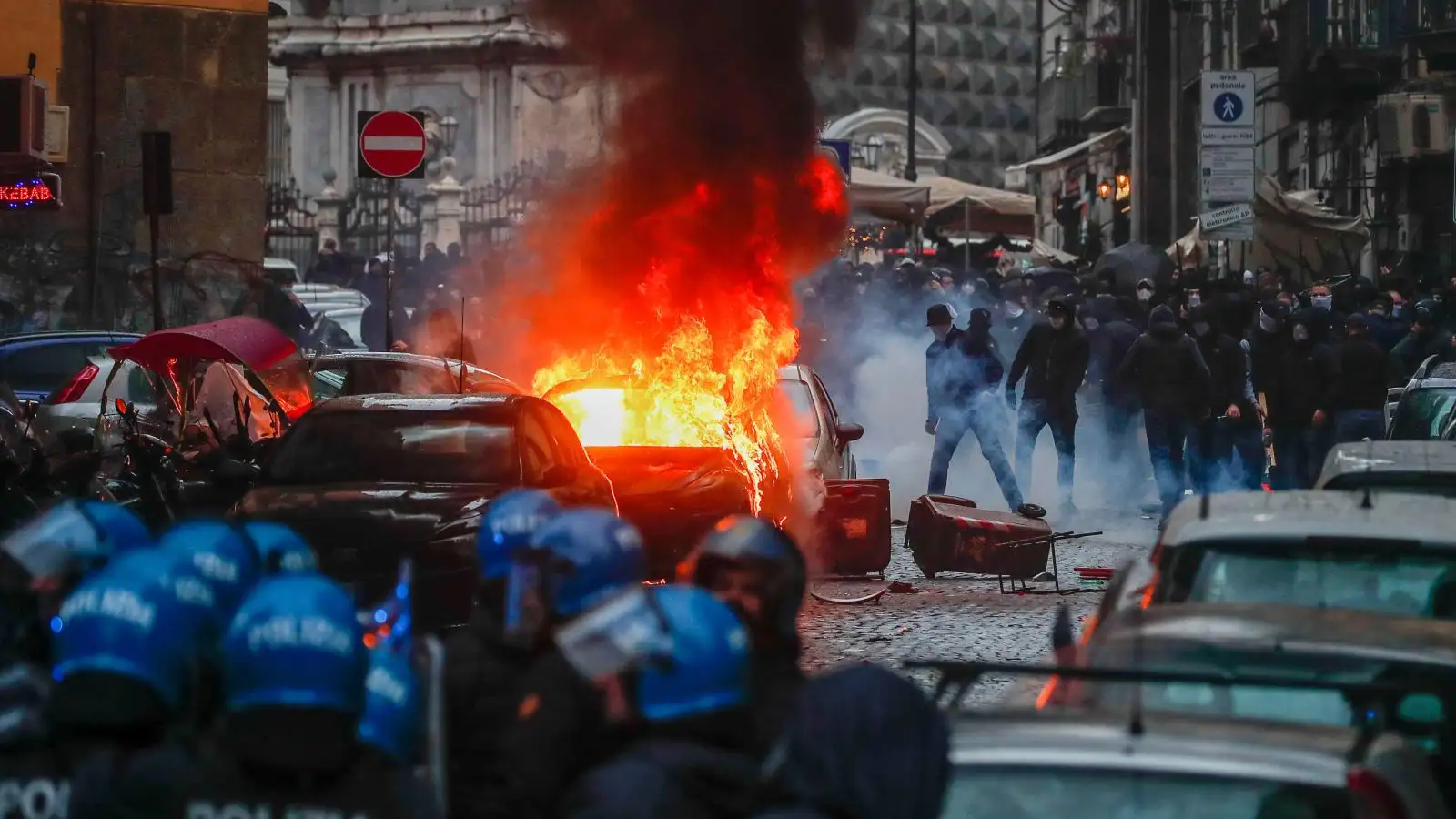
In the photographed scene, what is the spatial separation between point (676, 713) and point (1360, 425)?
50.3 ft

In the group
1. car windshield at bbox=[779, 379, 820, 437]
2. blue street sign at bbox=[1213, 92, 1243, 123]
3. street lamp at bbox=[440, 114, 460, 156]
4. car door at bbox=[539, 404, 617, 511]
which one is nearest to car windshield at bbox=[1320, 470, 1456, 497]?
car door at bbox=[539, 404, 617, 511]

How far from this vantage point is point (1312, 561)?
273 inches

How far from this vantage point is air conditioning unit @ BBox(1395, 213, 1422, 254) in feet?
102

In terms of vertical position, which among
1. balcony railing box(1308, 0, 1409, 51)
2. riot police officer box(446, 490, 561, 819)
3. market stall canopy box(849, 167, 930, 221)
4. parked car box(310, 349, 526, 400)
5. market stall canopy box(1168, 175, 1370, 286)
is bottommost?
riot police officer box(446, 490, 561, 819)

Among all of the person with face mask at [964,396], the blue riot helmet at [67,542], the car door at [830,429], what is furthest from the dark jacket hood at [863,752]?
the person with face mask at [964,396]

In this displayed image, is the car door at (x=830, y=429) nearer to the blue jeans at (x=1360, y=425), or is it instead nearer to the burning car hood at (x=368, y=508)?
the blue jeans at (x=1360, y=425)

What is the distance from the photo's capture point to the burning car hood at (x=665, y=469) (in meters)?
13.0

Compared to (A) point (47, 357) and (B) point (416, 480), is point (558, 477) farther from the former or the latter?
(A) point (47, 357)

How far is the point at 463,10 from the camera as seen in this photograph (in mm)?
44406

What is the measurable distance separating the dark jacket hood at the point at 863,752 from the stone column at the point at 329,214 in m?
38.9

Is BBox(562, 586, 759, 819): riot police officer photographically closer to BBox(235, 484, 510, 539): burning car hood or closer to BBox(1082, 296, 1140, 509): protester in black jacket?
BBox(235, 484, 510, 539): burning car hood

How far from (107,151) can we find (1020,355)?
8.79 metres

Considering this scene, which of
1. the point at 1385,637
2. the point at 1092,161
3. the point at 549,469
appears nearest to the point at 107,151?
the point at 549,469

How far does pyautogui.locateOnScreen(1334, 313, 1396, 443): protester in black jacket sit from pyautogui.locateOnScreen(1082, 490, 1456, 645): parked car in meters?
11.4
